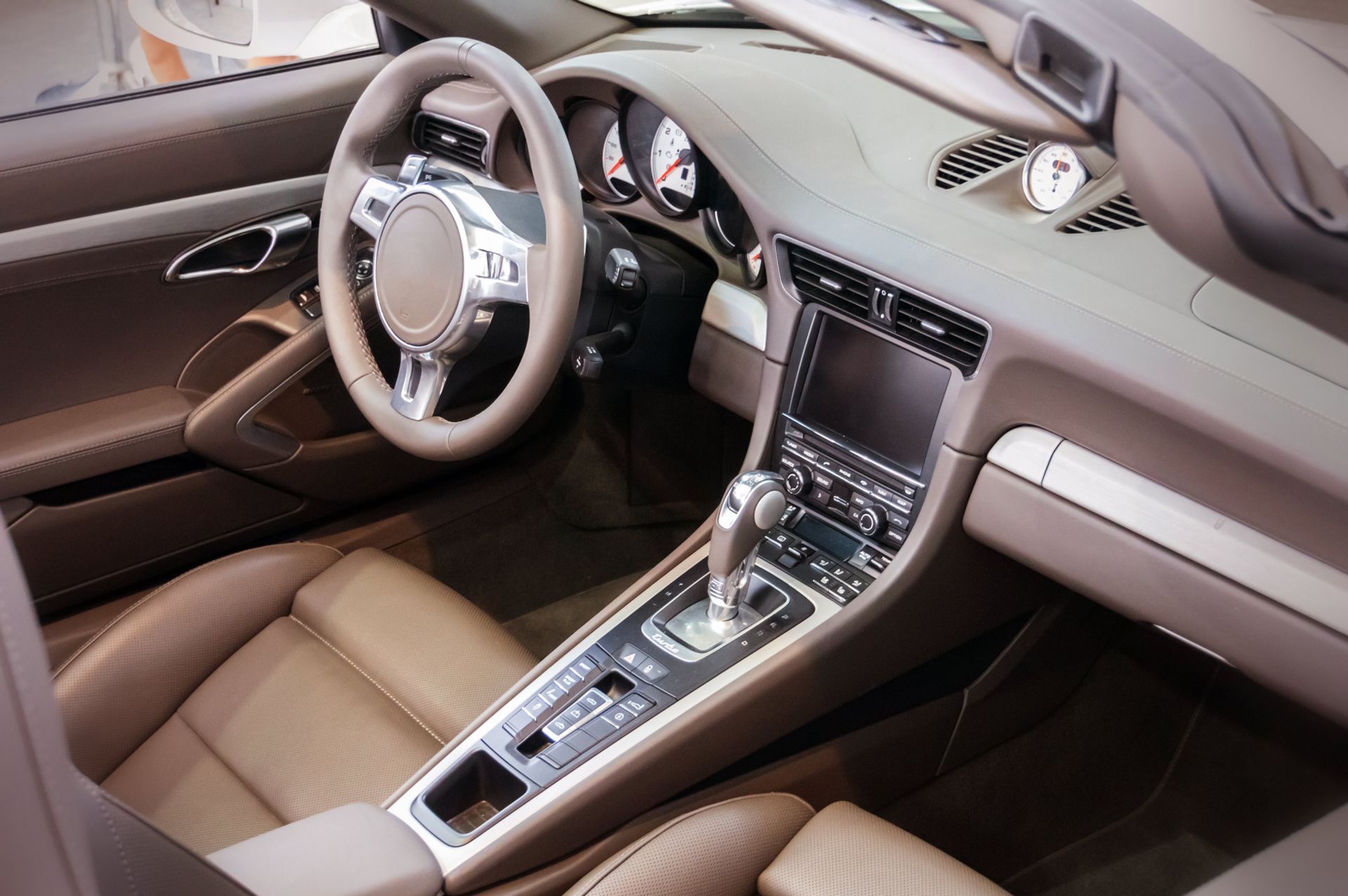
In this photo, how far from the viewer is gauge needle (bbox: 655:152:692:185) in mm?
1596

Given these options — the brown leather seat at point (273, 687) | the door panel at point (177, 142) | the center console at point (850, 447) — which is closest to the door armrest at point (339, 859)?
the brown leather seat at point (273, 687)

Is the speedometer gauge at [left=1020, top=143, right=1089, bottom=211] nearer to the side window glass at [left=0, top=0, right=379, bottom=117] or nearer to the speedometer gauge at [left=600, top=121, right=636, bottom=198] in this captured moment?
the speedometer gauge at [left=600, top=121, right=636, bottom=198]

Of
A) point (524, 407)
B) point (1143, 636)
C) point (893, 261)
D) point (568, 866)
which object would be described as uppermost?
point (893, 261)

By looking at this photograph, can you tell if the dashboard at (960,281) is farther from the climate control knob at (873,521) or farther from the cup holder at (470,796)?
the cup holder at (470,796)

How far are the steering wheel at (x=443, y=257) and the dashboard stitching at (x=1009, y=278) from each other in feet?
0.82

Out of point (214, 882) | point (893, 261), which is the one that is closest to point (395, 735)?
point (214, 882)

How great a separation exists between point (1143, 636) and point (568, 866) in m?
1.06

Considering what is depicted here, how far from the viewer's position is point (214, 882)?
69cm

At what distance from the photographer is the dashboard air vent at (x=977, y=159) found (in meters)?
1.44

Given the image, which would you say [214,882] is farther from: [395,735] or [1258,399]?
[1258,399]

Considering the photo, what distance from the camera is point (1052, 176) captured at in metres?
1.37

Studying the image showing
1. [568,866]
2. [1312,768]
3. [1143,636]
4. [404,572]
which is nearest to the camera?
[568,866]

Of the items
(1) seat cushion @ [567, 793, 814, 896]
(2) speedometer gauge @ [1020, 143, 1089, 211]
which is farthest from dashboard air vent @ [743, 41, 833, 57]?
(1) seat cushion @ [567, 793, 814, 896]

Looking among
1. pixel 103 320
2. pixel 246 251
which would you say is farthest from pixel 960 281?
pixel 103 320
